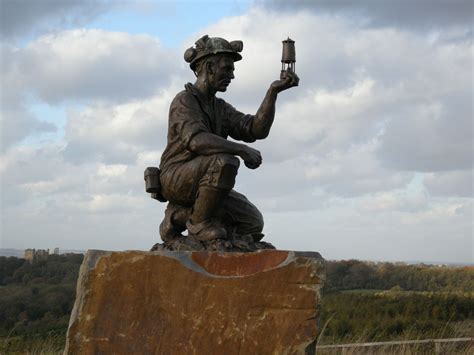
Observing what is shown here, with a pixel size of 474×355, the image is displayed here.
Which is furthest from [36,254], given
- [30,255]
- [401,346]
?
[401,346]

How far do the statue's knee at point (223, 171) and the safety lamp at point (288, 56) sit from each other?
0.84m

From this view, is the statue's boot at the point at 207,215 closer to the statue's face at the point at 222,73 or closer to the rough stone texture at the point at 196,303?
the rough stone texture at the point at 196,303

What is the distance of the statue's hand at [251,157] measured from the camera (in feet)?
18.4

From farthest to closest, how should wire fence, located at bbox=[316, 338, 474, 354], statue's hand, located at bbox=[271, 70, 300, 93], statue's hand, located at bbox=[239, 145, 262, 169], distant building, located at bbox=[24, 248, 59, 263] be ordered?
distant building, located at bbox=[24, 248, 59, 263] → wire fence, located at bbox=[316, 338, 474, 354] → statue's hand, located at bbox=[271, 70, 300, 93] → statue's hand, located at bbox=[239, 145, 262, 169]

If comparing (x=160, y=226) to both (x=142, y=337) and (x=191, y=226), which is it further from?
(x=142, y=337)

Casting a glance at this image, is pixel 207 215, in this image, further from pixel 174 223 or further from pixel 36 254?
pixel 36 254

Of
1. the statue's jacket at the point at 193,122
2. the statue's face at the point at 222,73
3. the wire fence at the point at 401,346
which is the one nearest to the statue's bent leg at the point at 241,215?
the statue's jacket at the point at 193,122

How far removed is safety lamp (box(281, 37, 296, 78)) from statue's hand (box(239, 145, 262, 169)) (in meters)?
0.66

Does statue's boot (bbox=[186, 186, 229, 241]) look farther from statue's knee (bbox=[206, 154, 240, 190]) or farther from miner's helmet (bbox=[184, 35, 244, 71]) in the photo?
miner's helmet (bbox=[184, 35, 244, 71])

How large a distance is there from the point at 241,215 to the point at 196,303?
1007 millimetres

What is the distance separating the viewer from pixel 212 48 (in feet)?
19.0

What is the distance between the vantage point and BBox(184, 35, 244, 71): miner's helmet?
19.0 feet

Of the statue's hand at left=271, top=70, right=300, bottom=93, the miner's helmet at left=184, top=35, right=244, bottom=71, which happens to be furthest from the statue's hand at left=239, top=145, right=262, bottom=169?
the miner's helmet at left=184, top=35, right=244, bottom=71

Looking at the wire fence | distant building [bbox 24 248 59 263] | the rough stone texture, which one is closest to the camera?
the rough stone texture
